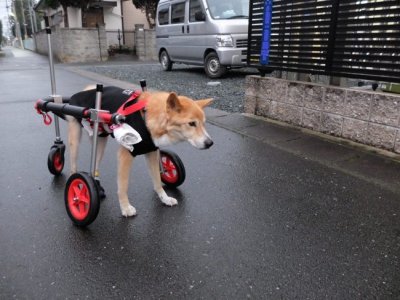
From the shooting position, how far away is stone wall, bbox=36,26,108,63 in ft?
66.6

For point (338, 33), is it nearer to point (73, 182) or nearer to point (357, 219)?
point (357, 219)

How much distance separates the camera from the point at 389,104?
14.1ft

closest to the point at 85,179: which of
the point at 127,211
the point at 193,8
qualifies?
the point at 127,211

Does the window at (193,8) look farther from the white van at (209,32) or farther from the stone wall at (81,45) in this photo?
the stone wall at (81,45)

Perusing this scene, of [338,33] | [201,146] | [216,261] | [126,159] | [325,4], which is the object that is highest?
[325,4]

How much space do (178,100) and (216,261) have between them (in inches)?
46.5

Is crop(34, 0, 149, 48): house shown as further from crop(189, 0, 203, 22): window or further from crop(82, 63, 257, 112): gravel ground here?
crop(189, 0, 203, 22): window

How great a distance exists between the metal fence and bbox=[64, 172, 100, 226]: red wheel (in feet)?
12.4

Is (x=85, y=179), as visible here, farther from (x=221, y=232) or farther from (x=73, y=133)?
(x=221, y=232)

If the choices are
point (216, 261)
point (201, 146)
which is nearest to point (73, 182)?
point (201, 146)

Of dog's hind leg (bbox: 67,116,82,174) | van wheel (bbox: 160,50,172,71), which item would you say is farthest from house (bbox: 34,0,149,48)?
dog's hind leg (bbox: 67,116,82,174)

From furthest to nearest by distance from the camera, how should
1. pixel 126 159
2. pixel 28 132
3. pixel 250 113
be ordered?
pixel 250 113 → pixel 28 132 → pixel 126 159

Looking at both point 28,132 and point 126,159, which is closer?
point 126,159

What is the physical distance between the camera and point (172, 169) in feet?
11.9
